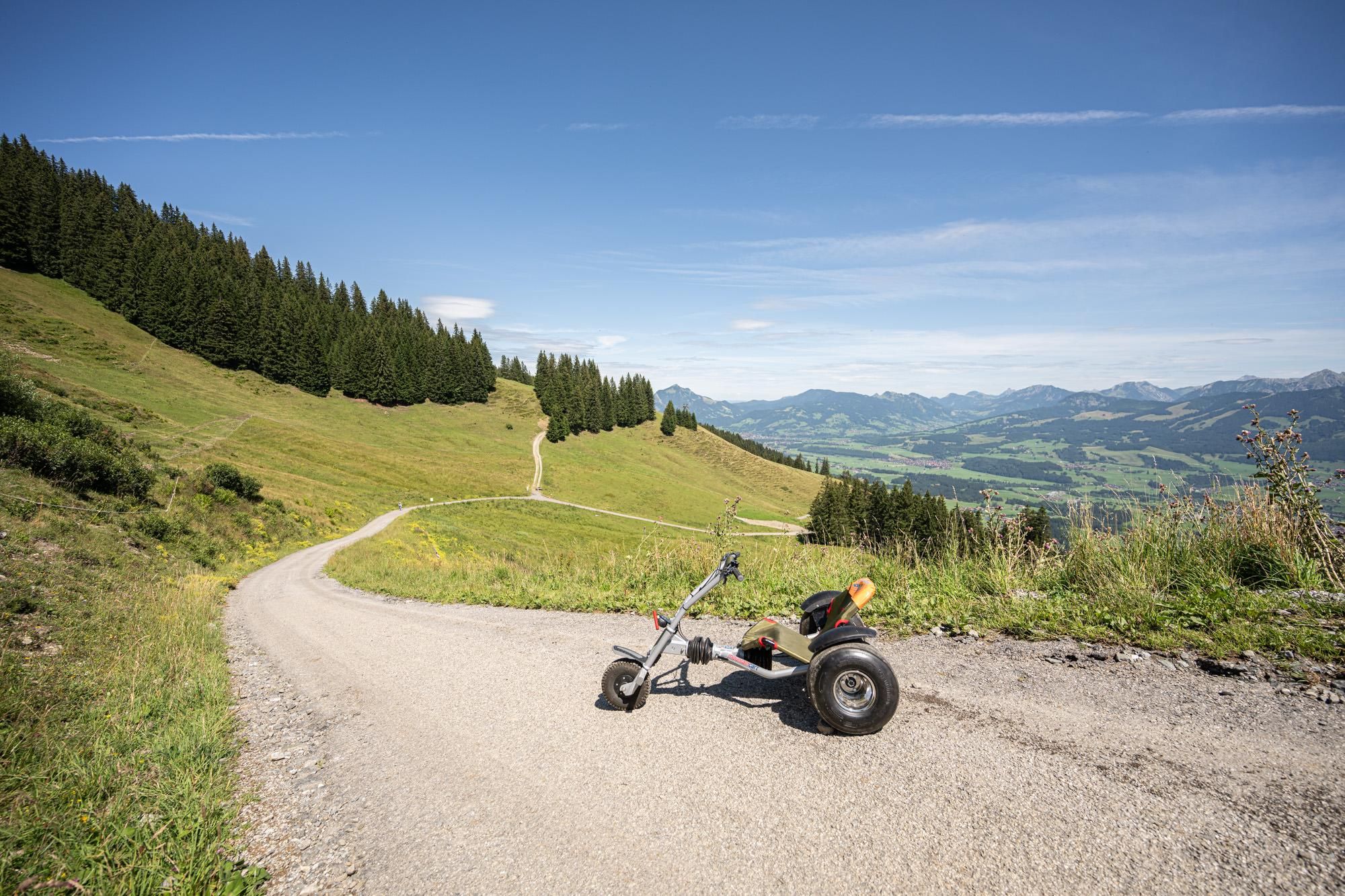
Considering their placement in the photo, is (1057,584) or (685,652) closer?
(685,652)

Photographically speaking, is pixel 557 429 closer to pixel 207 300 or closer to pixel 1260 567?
pixel 207 300

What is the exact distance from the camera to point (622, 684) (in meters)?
5.90

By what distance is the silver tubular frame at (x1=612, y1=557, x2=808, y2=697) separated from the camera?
18.4 feet

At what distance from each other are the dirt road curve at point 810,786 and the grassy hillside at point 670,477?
75.7 metres

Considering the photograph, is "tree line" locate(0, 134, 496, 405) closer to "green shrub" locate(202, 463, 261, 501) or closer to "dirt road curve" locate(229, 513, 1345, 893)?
"green shrub" locate(202, 463, 261, 501)

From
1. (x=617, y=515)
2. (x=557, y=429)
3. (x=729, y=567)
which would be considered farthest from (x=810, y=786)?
(x=557, y=429)

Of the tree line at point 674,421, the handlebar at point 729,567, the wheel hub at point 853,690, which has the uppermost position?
the tree line at point 674,421

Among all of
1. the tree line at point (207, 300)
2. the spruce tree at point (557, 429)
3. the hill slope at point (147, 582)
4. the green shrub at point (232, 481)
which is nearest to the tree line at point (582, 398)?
the spruce tree at point (557, 429)

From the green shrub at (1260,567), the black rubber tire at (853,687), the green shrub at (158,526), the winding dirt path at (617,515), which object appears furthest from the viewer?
the winding dirt path at (617,515)

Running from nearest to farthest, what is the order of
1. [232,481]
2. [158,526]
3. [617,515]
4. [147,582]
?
[147,582], [158,526], [232,481], [617,515]

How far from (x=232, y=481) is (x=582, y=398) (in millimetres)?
89818

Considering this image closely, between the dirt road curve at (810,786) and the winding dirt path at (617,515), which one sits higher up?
the dirt road curve at (810,786)

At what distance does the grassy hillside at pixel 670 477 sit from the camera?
286 feet

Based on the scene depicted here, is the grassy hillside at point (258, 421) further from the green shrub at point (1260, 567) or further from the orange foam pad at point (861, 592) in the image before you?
the green shrub at point (1260, 567)
